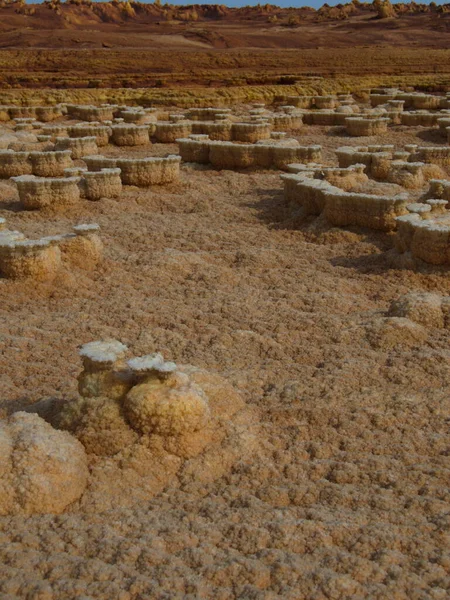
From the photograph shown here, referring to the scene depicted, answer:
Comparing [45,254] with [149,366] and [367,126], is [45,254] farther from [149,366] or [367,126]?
[367,126]

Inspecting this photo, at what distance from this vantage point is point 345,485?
129 inches

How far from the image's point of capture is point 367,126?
1399cm

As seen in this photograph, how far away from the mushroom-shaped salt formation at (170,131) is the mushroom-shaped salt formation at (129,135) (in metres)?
0.38

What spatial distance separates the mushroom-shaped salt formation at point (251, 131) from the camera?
1246cm

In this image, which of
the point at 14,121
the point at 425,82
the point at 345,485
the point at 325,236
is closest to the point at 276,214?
the point at 325,236

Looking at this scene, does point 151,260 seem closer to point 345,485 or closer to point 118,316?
point 118,316

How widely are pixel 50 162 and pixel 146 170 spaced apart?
146 cm

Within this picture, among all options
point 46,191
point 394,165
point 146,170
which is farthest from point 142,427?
point 394,165

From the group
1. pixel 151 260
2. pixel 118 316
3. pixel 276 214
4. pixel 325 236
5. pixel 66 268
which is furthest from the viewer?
pixel 276 214

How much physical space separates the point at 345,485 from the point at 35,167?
800 cm

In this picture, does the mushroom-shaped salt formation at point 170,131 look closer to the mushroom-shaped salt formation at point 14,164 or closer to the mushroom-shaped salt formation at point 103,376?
the mushroom-shaped salt formation at point 14,164

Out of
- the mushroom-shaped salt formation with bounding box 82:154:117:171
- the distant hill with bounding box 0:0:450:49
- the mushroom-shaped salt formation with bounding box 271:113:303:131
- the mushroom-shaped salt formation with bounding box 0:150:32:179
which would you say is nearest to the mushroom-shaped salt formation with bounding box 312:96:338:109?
the mushroom-shaped salt formation with bounding box 271:113:303:131

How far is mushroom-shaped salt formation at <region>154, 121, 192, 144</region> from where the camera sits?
13211 mm

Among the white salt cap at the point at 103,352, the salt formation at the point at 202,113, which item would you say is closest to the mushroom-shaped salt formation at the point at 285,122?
the salt formation at the point at 202,113
